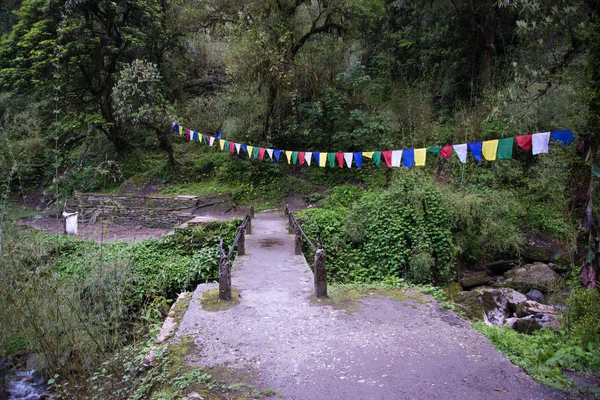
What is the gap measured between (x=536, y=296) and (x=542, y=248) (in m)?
2.57

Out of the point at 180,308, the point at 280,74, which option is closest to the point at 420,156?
the point at 180,308

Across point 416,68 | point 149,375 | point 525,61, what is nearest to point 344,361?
point 149,375

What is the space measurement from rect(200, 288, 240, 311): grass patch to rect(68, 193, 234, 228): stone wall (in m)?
8.08

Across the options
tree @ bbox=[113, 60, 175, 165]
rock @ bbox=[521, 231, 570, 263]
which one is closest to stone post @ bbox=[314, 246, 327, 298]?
rock @ bbox=[521, 231, 570, 263]

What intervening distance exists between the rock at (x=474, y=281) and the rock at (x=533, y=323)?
2582 millimetres

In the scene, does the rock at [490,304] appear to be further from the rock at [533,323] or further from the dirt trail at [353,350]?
the dirt trail at [353,350]

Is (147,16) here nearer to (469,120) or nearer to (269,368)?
(469,120)

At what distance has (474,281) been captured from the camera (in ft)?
30.9

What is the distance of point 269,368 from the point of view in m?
3.72

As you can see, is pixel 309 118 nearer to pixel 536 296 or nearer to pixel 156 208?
pixel 156 208

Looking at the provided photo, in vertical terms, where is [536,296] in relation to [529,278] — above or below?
below

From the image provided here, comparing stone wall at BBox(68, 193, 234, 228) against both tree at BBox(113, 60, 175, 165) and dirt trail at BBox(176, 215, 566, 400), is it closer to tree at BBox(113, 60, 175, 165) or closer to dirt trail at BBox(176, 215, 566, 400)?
tree at BBox(113, 60, 175, 165)

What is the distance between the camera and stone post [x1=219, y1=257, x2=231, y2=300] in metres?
5.44

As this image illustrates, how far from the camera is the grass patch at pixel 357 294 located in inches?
214
